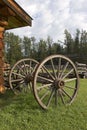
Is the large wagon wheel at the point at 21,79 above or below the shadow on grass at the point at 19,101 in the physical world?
above

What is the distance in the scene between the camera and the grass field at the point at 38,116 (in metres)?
8.34

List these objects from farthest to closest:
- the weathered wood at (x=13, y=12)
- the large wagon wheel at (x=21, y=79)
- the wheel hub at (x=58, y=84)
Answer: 1. the large wagon wheel at (x=21, y=79)
2. the wheel hub at (x=58, y=84)
3. the weathered wood at (x=13, y=12)

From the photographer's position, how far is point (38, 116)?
8914 mm

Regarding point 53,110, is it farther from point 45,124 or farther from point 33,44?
point 33,44

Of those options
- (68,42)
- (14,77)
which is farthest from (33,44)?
(14,77)

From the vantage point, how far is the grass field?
8.34m

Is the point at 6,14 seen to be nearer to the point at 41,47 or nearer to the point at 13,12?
the point at 13,12

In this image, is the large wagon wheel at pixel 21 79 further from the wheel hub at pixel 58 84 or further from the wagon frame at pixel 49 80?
the wheel hub at pixel 58 84

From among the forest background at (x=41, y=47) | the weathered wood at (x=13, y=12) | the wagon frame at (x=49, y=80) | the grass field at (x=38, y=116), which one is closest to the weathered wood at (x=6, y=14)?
the weathered wood at (x=13, y=12)

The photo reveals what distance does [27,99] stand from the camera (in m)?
10.7

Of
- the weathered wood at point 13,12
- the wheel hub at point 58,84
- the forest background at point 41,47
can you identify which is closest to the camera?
the weathered wood at point 13,12

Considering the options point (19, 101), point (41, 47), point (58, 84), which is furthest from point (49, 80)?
point (41, 47)

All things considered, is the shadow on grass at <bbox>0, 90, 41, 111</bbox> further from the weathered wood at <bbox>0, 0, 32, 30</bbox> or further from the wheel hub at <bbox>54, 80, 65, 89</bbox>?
the weathered wood at <bbox>0, 0, 32, 30</bbox>

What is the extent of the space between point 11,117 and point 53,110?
1.40 m
